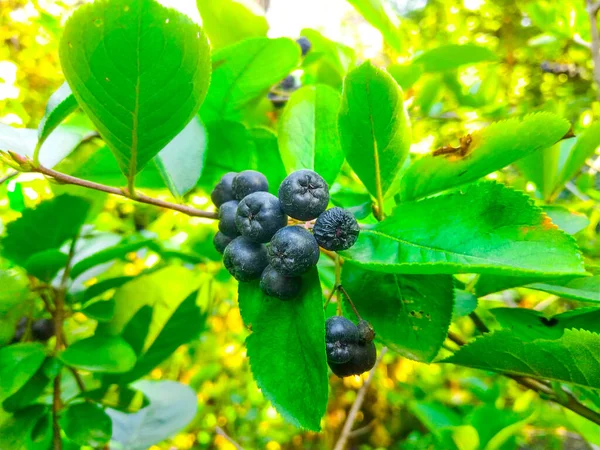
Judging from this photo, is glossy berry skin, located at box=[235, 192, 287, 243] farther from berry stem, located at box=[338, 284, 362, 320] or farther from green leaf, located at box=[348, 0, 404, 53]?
green leaf, located at box=[348, 0, 404, 53]

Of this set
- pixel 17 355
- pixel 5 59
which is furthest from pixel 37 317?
pixel 5 59

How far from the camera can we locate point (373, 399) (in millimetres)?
4605

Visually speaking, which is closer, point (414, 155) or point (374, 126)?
point (374, 126)

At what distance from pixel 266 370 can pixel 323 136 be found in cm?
37

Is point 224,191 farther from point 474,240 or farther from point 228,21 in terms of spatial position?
point 228,21

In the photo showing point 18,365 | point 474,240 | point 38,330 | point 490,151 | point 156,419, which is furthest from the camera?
point 156,419

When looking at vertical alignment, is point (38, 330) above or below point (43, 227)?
below

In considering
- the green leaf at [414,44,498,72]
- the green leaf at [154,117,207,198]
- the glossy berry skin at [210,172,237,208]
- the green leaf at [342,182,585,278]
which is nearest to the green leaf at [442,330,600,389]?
the green leaf at [342,182,585,278]

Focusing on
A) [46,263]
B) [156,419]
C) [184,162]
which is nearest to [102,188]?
[184,162]

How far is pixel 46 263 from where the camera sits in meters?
0.87

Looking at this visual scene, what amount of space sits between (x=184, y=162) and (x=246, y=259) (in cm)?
29

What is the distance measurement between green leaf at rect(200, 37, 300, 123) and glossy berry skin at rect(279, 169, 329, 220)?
0.40 m

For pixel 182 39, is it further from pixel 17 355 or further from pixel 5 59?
pixel 5 59

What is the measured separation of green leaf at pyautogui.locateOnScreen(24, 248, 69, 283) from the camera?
2.77 ft
